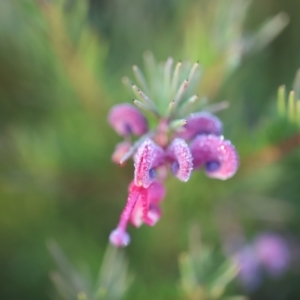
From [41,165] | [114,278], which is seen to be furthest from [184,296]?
[41,165]

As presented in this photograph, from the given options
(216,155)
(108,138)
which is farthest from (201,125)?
(108,138)

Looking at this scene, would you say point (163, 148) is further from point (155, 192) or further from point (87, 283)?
point (87, 283)

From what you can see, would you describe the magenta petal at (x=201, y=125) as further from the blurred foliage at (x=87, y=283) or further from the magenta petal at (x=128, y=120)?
the blurred foliage at (x=87, y=283)

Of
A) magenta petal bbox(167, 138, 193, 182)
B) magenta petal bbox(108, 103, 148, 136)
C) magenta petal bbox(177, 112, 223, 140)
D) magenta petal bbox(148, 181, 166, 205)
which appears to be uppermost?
magenta petal bbox(108, 103, 148, 136)

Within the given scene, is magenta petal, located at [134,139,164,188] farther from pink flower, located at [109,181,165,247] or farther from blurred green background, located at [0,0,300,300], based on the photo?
blurred green background, located at [0,0,300,300]

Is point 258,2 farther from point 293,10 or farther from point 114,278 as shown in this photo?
point 114,278

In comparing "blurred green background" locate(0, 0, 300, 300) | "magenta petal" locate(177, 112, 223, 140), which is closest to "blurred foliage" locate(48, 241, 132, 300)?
"blurred green background" locate(0, 0, 300, 300)
